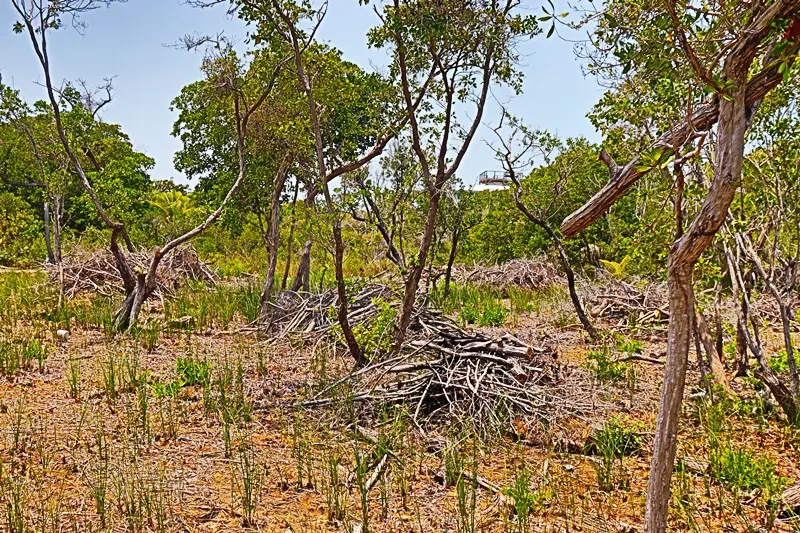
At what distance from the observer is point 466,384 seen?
442 cm

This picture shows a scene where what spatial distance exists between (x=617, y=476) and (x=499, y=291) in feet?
27.5

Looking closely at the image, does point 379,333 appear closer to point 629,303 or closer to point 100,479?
point 100,479

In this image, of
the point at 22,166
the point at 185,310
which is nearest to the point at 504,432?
the point at 185,310

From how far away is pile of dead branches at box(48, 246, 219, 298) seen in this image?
33.4 feet

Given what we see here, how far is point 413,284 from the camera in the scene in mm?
5082

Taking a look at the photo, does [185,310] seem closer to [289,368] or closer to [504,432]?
[289,368]

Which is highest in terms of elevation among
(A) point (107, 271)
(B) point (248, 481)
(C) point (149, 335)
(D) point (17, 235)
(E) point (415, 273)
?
(D) point (17, 235)

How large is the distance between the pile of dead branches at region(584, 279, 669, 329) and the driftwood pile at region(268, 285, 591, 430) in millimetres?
3713

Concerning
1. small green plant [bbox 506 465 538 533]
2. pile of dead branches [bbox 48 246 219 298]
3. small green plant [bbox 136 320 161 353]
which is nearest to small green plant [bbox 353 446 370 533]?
small green plant [bbox 506 465 538 533]

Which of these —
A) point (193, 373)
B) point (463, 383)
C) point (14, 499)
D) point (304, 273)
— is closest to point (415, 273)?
point (463, 383)

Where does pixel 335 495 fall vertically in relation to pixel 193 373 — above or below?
below

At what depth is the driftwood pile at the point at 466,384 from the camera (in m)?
4.29

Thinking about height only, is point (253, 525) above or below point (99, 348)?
below

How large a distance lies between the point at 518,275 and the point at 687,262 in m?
10.7
